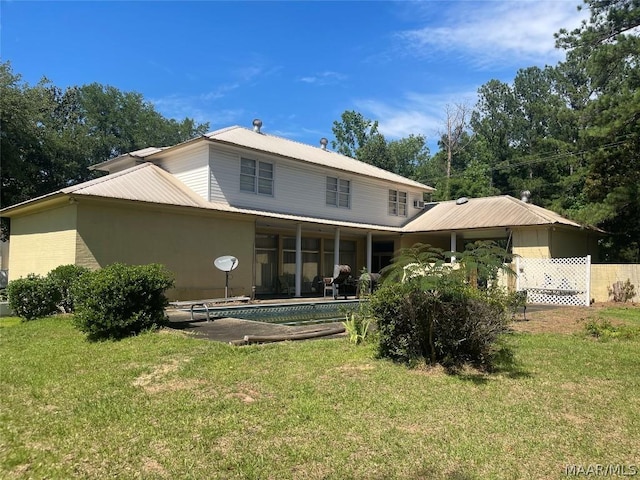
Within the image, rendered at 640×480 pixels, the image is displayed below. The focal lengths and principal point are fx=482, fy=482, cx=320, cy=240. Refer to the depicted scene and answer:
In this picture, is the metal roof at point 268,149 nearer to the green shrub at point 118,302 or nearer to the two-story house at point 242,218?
the two-story house at point 242,218

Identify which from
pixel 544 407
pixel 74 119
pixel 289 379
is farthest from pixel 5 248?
pixel 544 407

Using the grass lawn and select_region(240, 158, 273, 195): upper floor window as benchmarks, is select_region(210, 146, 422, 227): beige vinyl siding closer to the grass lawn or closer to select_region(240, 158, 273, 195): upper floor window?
select_region(240, 158, 273, 195): upper floor window

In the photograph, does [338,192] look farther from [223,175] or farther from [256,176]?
[223,175]

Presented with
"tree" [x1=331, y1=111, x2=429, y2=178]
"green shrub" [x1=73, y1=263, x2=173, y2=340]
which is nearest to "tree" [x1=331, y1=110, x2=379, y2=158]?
"tree" [x1=331, y1=111, x2=429, y2=178]

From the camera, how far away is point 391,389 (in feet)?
18.5

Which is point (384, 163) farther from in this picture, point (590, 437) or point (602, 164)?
point (590, 437)

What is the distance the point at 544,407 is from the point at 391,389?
163cm

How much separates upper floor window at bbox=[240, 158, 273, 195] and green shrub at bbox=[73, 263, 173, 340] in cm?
1009

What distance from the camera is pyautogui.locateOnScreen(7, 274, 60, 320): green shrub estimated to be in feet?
40.1

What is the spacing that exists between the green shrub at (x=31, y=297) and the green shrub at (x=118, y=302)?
359cm

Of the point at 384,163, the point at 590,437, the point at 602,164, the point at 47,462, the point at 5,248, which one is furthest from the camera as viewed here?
the point at 384,163

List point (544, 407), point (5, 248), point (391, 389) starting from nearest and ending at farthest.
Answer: point (544, 407) → point (391, 389) → point (5, 248)

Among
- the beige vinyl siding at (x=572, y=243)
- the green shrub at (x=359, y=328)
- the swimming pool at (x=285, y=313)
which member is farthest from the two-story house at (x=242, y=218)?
the green shrub at (x=359, y=328)

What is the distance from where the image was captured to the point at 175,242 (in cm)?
1631
